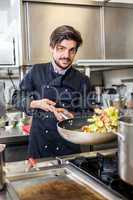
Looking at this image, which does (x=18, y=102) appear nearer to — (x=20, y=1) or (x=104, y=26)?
(x=20, y=1)

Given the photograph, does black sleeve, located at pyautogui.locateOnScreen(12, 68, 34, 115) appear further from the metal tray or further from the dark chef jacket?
the metal tray

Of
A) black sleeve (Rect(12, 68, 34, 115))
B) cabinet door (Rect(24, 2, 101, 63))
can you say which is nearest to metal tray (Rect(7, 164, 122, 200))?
black sleeve (Rect(12, 68, 34, 115))

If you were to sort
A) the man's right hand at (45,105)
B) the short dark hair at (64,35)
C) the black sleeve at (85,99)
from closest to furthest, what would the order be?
the man's right hand at (45,105) → the short dark hair at (64,35) → the black sleeve at (85,99)

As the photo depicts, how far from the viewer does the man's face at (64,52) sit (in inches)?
58.2

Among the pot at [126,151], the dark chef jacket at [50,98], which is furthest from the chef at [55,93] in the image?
the pot at [126,151]

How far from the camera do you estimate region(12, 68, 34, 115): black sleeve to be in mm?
1564

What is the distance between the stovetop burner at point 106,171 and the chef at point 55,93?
0.53 meters

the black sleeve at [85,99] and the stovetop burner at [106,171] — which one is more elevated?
the black sleeve at [85,99]

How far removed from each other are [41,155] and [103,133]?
0.68 meters

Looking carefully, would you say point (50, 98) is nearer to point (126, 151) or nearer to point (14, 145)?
point (14, 145)

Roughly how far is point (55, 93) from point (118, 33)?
1.07 m

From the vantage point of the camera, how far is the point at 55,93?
5.25ft

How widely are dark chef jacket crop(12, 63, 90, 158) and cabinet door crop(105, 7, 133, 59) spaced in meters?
0.82

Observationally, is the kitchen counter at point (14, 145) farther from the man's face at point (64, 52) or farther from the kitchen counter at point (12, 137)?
the man's face at point (64, 52)
